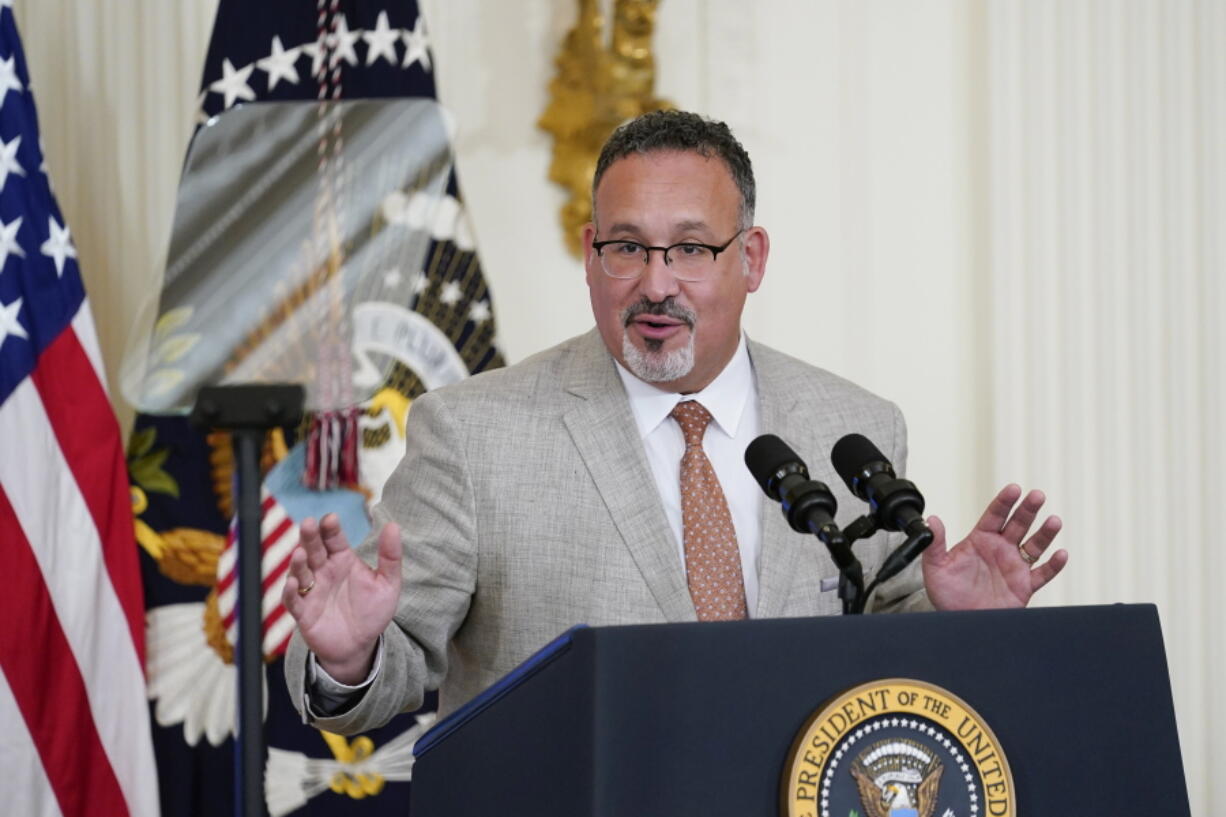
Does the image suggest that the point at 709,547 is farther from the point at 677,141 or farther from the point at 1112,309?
the point at 1112,309

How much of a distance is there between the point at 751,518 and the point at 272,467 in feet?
5.31

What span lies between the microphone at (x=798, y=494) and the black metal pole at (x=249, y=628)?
2.13ft

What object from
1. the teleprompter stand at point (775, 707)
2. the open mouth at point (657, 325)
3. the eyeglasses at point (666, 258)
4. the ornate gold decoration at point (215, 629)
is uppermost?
the eyeglasses at point (666, 258)

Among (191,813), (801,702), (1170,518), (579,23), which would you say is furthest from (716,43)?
(801,702)

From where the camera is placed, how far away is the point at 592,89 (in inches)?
162

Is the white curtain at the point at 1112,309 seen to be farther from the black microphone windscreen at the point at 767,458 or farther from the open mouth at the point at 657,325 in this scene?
the black microphone windscreen at the point at 767,458

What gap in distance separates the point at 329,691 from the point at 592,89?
247 centimetres

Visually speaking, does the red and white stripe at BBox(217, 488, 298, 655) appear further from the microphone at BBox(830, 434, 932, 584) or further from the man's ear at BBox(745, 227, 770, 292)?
the microphone at BBox(830, 434, 932, 584)

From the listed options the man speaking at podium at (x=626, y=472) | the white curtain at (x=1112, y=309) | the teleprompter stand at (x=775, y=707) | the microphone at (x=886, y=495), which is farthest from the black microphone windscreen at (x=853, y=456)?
the white curtain at (x=1112, y=309)

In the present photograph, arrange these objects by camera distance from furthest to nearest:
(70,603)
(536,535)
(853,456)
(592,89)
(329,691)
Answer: (592,89), (70,603), (536,535), (329,691), (853,456)

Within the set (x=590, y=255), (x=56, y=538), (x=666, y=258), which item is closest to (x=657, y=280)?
(x=666, y=258)

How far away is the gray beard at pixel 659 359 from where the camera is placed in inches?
96.9

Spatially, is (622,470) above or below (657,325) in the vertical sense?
below

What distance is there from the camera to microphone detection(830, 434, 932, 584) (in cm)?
174
